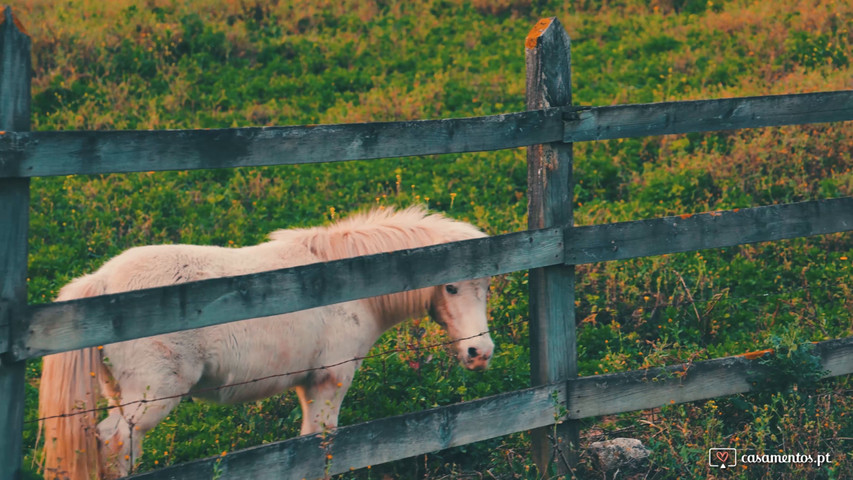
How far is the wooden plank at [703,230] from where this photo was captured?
4.05 metres

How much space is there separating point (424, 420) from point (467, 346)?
0.92 m

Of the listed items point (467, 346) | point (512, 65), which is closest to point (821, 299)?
point (467, 346)

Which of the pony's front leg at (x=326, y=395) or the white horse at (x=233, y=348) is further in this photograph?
the pony's front leg at (x=326, y=395)

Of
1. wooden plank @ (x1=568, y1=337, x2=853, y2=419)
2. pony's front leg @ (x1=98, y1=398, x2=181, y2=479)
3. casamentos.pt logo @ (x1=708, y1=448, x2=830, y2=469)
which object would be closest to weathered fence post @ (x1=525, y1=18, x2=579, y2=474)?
wooden plank @ (x1=568, y1=337, x2=853, y2=419)

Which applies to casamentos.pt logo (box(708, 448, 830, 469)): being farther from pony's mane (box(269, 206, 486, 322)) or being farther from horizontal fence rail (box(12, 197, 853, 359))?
pony's mane (box(269, 206, 486, 322))

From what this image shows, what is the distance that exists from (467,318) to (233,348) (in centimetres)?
133

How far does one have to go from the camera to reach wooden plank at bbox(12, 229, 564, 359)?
2883mm

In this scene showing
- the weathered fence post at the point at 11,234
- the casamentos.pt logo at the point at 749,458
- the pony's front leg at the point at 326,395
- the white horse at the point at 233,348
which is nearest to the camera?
the weathered fence post at the point at 11,234

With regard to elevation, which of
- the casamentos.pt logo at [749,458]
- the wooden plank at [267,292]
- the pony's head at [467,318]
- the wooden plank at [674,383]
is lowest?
the casamentos.pt logo at [749,458]

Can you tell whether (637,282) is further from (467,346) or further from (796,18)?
(796,18)

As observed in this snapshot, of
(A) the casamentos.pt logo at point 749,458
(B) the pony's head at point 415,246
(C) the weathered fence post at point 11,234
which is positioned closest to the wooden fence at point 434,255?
(C) the weathered fence post at point 11,234

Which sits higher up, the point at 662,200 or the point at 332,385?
the point at 662,200

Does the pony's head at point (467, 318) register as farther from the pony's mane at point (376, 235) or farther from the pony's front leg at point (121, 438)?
the pony's front leg at point (121, 438)

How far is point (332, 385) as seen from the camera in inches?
178
